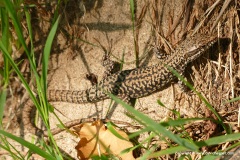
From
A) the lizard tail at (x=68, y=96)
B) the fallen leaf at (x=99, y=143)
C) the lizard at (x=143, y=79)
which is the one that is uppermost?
the lizard at (x=143, y=79)

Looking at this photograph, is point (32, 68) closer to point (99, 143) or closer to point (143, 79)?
point (99, 143)

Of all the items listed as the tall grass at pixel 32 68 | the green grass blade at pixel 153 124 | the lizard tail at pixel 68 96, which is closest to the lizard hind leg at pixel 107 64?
the lizard tail at pixel 68 96

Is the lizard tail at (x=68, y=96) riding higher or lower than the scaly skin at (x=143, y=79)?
lower

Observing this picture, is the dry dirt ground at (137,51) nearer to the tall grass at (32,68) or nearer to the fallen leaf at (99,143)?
the fallen leaf at (99,143)

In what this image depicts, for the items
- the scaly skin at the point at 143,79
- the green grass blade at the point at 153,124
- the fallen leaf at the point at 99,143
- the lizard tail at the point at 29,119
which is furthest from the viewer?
the lizard tail at the point at 29,119

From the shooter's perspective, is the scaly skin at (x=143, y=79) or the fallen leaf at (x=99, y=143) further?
the scaly skin at (x=143, y=79)
